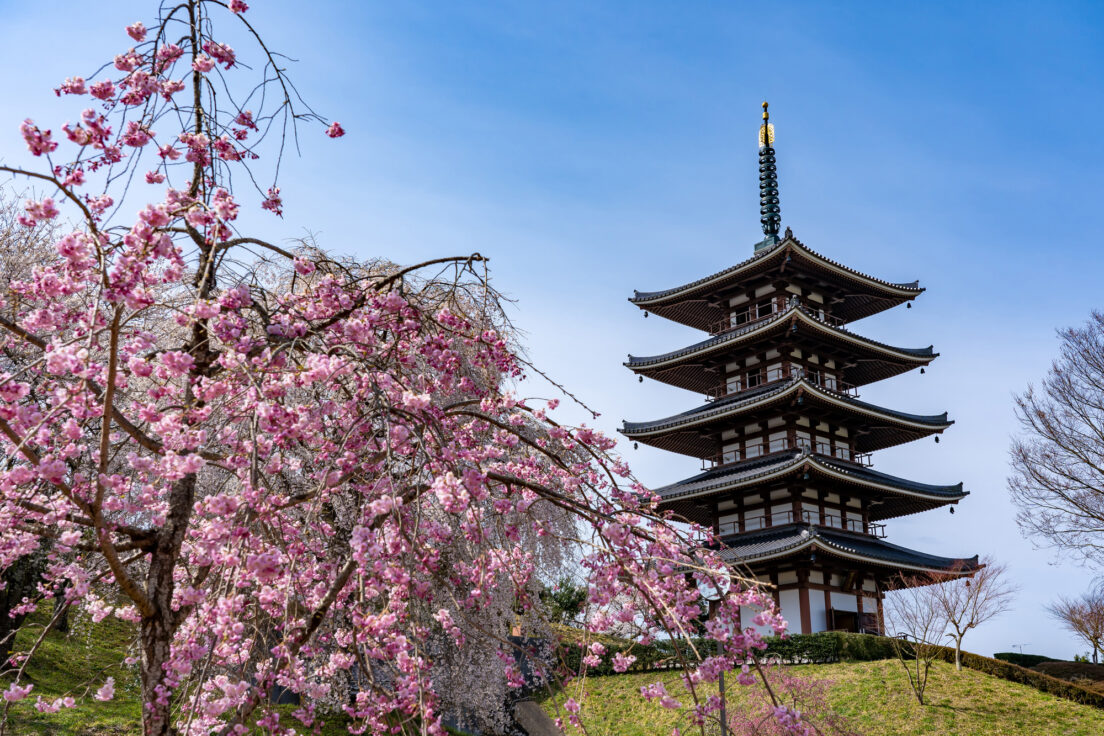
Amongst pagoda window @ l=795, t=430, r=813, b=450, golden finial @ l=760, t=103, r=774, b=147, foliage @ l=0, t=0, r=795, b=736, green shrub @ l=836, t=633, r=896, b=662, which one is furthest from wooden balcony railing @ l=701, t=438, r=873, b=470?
foliage @ l=0, t=0, r=795, b=736

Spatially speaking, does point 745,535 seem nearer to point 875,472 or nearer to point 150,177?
point 875,472

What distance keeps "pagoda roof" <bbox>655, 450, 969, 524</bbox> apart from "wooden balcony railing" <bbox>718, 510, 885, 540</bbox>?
93cm

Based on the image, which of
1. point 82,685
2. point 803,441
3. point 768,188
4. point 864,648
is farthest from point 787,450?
point 82,685

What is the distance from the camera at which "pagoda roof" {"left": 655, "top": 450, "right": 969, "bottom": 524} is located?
2309 cm

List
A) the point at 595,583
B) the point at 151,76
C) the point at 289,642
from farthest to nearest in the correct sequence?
the point at 595,583 < the point at 151,76 < the point at 289,642

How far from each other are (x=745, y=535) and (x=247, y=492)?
73.4 ft

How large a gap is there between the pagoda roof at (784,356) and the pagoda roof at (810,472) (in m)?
3.55

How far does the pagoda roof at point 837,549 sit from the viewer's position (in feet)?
71.6

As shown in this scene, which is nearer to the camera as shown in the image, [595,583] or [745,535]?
[595,583]

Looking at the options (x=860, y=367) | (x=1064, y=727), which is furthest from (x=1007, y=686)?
(x=860, y=367)

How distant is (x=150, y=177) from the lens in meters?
5.43

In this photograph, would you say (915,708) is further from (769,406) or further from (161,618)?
(161,618)

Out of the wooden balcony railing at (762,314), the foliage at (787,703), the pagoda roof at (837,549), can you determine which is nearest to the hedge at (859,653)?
the foliage at (787,703)

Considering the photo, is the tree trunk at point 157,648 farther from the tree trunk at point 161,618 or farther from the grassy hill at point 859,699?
the grassy hill at point 859,699
